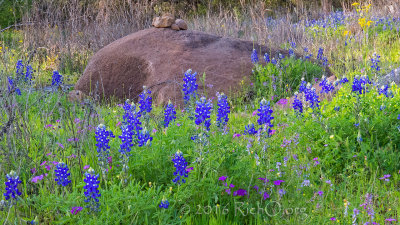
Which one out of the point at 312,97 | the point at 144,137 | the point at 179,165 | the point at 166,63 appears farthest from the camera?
the point at 166,63

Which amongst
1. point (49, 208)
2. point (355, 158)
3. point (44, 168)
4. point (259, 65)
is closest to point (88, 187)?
point (49, 208)

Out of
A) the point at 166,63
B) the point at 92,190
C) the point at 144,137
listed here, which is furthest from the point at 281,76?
the point at 92,190

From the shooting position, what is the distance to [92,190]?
2256 mm

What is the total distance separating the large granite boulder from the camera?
6.42m

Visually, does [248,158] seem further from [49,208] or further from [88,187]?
[49,208]

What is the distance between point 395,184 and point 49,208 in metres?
2.48

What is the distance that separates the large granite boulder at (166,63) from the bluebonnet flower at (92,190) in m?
3.91

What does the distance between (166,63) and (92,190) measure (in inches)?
180

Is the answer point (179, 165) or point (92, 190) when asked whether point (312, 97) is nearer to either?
point (179, 165)

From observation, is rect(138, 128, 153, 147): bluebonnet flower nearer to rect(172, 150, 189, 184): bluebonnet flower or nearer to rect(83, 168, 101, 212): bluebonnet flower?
rect(172, 150, 189, 184): bluebonnet flower

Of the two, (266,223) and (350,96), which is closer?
(266,223)

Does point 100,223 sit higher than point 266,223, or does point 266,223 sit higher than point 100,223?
point 100,223

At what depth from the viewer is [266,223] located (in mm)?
2547

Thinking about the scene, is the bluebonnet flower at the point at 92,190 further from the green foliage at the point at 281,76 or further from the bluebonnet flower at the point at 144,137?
the green foliage at the point at 281,76
